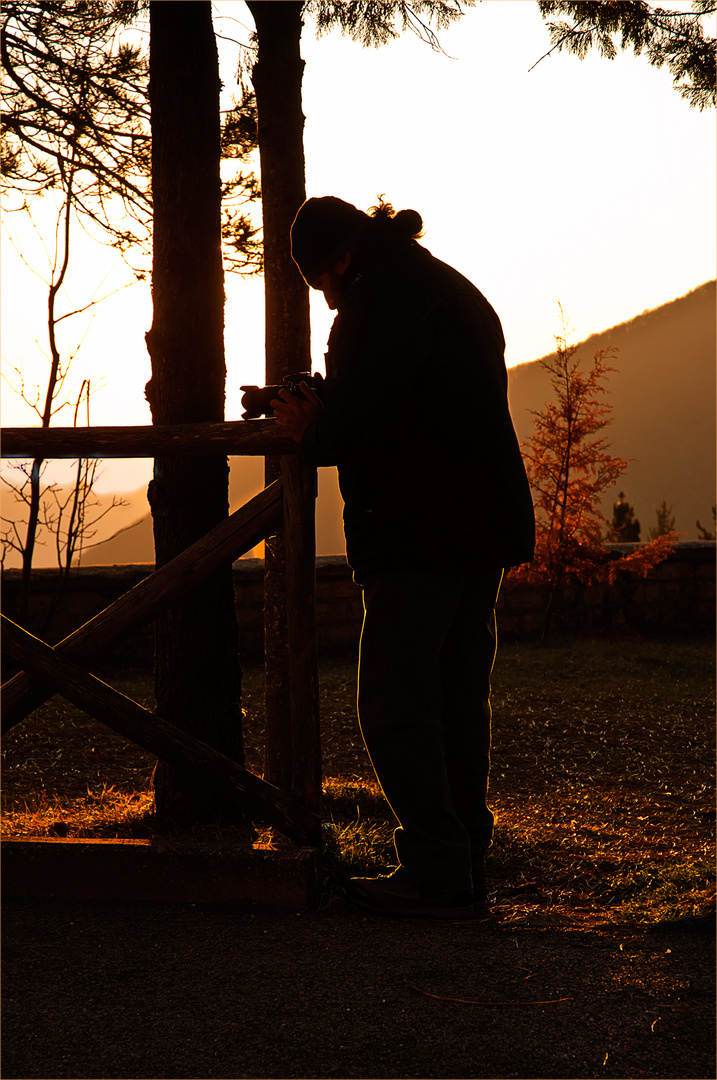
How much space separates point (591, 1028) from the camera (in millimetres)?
1664

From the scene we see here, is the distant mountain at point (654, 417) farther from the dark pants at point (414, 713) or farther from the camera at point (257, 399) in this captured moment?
the dark pants at point (414, 713)

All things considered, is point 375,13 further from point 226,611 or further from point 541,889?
point 541,889

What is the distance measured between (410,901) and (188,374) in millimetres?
1889

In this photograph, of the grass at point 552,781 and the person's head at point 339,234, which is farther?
the grass at point 552,781

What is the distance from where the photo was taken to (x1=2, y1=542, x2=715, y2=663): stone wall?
7.91 meters

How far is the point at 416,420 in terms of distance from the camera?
2121 millimetres

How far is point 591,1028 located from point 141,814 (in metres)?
1.89

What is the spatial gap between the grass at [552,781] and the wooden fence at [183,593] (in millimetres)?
322

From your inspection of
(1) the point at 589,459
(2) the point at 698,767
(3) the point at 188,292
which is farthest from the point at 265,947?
(1) the point at 589,459

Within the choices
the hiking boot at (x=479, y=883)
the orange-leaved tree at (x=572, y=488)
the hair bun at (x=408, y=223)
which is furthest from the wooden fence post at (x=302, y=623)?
the orange-leaved tree at (x=572, y=488)

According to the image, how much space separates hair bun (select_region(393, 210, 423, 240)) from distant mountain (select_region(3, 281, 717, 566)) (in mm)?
63851

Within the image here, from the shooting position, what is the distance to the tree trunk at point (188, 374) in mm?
2967

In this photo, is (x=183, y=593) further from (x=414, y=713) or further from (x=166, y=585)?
(x=414, y=713)

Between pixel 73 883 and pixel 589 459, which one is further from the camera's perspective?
pixel 589 459
